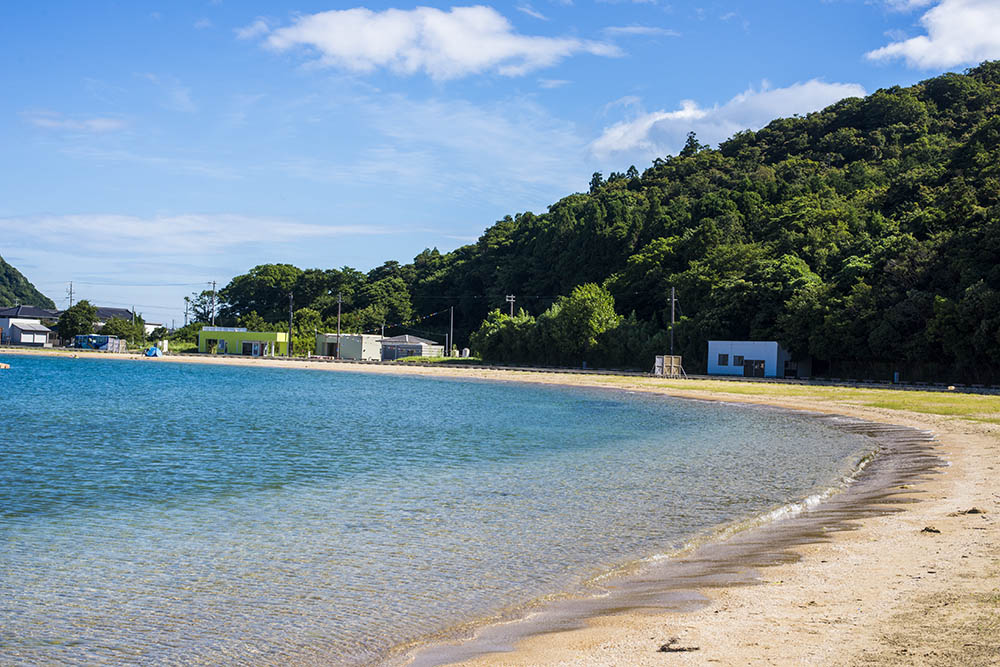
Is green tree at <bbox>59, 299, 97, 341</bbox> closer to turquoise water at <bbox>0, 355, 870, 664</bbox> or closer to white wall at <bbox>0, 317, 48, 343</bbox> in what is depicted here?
white wall at <bbox>0, 317, 48, 343</bbox>

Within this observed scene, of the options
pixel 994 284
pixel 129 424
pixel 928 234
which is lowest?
pixel 129 424

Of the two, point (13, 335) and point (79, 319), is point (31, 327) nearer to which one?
point (13, 335)

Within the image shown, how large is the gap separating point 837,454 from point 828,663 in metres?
17.8

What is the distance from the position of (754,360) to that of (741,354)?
4.71ft

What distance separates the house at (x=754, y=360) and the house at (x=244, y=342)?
2797 inches

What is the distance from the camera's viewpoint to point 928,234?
6662 cm

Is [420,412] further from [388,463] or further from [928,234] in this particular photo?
[928,234]

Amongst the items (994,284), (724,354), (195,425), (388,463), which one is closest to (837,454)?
(388,463)

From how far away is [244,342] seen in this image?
122m

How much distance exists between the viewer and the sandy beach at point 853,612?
18.9ft

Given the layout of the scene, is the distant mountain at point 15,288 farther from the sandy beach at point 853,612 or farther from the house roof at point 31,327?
the sandy beach at point 853,612

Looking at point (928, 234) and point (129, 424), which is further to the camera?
point (928, 234)

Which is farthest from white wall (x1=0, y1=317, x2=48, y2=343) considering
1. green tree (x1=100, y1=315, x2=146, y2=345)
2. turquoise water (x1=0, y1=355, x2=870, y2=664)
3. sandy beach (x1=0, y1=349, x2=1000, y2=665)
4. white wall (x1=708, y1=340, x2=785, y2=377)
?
sandy beach (x1=0, y1=349, x2=1000, y2=665)

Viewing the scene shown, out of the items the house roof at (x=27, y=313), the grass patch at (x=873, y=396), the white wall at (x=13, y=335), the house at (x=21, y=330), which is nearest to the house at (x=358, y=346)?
the house at (x=21, y=330)
